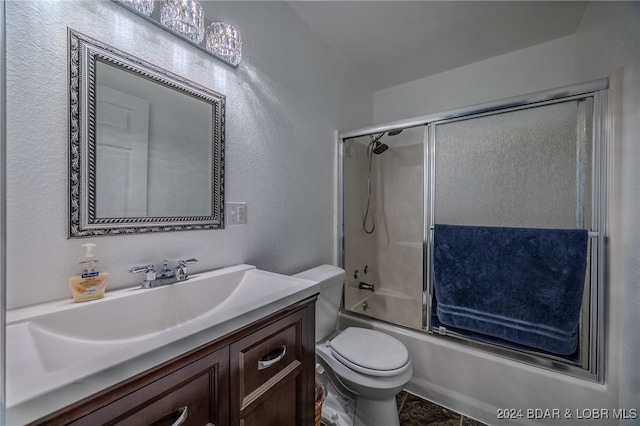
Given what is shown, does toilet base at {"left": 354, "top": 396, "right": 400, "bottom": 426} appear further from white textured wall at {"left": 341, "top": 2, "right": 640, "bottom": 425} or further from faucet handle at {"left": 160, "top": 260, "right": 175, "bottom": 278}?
faucet handle at {"left": 160, "top": 260, "right": 175, "bottom": 278}

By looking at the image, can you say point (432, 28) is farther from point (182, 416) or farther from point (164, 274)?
point (182, 416)

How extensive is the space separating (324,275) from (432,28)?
1737mm

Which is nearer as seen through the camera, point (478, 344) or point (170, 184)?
point (170, 184)

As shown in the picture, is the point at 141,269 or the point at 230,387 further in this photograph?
the point at 141,269

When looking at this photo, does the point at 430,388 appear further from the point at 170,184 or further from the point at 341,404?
the point at 170,184

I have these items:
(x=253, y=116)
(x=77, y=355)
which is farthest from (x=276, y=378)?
(x=253, y=116)

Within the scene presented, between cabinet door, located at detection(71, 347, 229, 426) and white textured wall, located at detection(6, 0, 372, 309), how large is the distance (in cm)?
49

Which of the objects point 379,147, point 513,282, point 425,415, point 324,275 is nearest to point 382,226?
point 379,147

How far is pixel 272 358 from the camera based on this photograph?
2.47 feet

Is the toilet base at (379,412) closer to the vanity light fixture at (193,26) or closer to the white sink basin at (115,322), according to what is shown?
the white sink basin at (115,322)

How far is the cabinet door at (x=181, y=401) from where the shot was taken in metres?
0.45

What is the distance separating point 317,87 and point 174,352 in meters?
1.72

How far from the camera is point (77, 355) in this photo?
2.01ft

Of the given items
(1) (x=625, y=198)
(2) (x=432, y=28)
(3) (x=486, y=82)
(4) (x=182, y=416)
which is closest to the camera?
(4) (x=182, y=416)
